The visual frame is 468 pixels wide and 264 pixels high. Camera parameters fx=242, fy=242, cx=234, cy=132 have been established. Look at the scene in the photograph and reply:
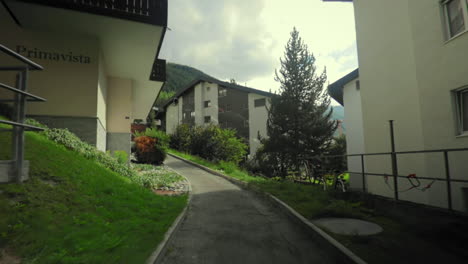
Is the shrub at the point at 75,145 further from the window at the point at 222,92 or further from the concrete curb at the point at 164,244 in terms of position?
the window at the point at 222,92

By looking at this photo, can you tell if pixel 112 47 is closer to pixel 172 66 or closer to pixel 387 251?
pixel 387 251

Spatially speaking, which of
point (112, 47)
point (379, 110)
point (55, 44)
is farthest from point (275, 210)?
point (55, 44)

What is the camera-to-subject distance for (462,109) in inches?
263

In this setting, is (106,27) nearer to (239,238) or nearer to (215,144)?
(239,238)

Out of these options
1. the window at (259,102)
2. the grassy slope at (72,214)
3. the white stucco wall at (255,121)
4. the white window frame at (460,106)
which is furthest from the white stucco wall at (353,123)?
the window at (259,102)

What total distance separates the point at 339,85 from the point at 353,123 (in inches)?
134

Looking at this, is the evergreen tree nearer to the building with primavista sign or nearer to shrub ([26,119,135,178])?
the building with primavista sign

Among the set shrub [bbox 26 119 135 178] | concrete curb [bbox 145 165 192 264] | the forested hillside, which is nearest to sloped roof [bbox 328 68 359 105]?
concrete curb [bbox 145 165 192 264]

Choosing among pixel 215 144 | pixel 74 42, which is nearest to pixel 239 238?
pixel 74 42

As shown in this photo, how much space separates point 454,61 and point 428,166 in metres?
3.11

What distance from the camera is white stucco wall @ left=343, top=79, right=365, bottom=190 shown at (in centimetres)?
1432

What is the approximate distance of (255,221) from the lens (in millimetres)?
6180

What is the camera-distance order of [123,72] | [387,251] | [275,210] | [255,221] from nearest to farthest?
[387,251] → [255,221] → [275,210] → [123,72]

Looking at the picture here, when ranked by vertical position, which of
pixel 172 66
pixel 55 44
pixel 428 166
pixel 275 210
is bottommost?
pixel 275 210
